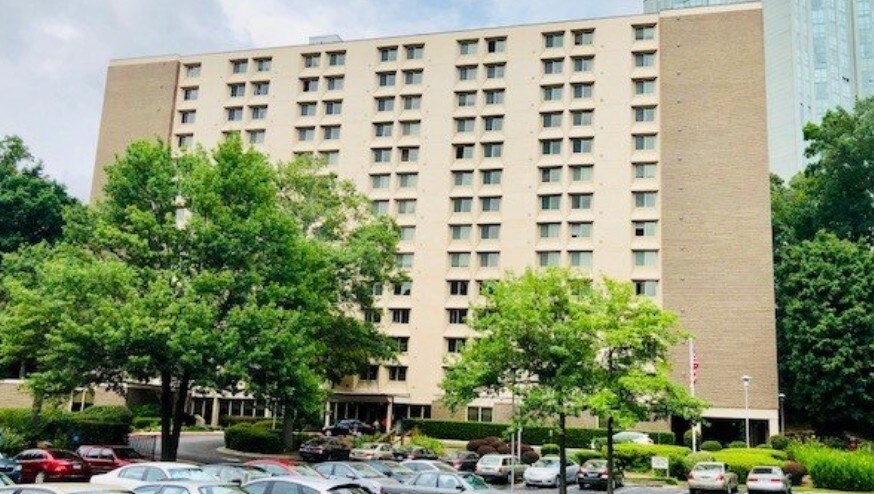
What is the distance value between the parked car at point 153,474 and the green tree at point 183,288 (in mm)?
8905

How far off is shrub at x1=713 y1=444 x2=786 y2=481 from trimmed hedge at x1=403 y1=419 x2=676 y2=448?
36.0 ft

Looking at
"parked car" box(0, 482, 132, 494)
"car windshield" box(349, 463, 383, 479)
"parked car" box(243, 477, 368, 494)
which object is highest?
"parked car" box(0, 482, 132, 494)

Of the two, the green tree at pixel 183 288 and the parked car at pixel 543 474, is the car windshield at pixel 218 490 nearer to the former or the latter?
the green tree at pixel 183 288

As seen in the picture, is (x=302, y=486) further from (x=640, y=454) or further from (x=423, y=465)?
(x=640, y=454)

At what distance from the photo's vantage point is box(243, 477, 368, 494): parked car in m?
16.3

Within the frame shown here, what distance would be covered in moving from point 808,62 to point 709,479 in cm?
11103

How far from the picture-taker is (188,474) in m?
A: 22.6

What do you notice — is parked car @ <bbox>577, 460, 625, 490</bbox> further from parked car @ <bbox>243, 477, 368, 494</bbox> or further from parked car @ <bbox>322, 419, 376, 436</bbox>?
parked car @ <bbox>322, 419, 376, 436</bbox>

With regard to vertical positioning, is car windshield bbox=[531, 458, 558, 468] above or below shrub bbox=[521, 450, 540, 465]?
above

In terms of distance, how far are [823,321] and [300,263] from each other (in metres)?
36.8

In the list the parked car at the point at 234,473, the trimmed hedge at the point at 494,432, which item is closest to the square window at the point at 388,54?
the trimmed hedge at the point at 494,432

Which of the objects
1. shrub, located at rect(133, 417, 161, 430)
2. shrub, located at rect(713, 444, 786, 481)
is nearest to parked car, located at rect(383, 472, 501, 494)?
shrub, located at rect(713, 444, 786, 481)

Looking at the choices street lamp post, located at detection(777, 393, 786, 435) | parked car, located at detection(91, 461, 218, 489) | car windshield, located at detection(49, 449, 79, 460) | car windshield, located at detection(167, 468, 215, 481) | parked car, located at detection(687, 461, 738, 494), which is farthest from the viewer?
street lamp post, located at detection(777, 393, 786, 435)

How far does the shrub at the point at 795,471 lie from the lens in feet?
132
